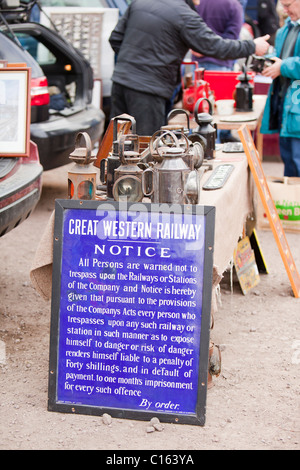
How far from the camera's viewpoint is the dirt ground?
9.82 ft

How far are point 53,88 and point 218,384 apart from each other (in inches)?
184

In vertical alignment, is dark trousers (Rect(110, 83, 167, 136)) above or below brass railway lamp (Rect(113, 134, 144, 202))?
below

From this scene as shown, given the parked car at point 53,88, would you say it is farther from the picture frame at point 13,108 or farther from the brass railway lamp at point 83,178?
the brass railway lamp at point 83,178

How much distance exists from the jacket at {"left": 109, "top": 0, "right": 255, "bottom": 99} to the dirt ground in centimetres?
199

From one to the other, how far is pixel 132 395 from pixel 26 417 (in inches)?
19.6

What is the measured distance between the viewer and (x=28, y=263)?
5.48 meters

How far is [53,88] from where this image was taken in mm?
7414

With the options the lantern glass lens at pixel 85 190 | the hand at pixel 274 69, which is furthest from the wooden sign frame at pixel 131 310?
the hand at pixel 274 69

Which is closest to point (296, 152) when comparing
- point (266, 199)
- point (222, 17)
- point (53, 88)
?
point (266, 199)

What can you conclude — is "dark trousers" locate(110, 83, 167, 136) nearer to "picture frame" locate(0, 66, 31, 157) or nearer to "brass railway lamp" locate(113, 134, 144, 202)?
"picture frame" locate(0, 66, 31, 157)

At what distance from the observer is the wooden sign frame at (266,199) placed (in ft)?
14.6

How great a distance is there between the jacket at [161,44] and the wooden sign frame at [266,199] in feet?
5.84

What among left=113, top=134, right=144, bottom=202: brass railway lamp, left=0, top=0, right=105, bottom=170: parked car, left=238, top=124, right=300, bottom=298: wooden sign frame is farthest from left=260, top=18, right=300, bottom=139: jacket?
left=113, top=134, right=144, bottom=202: brass railway lamp
